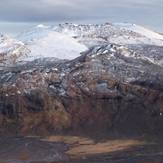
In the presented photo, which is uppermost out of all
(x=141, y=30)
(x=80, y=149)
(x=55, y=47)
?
(x=141, y=30)

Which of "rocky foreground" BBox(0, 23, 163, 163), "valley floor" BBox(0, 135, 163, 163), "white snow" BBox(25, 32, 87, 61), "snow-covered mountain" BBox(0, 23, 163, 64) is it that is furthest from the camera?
"snow-covered mountain" BBox(0, 23, 163, 64)

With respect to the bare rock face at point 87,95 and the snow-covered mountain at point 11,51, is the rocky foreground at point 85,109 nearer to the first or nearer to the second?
the bare rock face at point 87,95

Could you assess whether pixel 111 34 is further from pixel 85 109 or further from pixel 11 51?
pixel 85 109

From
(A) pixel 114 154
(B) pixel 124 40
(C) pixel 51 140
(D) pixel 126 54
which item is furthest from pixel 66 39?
(A) pixel 114 154

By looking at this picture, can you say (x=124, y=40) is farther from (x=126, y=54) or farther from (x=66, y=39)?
(x=126, y=54)

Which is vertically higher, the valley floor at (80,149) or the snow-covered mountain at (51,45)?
the snow-covered mountain at (51,45)

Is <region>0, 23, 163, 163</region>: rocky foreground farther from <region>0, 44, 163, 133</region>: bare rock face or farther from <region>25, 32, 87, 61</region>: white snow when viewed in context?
<region>25, 32, 87, 61</region>: white snow

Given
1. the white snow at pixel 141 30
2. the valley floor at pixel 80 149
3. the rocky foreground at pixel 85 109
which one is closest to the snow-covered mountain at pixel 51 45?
the rocky foreground at pixel 85 109

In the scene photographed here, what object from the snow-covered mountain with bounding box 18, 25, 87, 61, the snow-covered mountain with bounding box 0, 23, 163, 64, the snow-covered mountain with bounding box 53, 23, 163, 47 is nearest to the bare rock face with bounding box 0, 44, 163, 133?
the snow-covered mountain with bounding box 18, 25, 87, 61

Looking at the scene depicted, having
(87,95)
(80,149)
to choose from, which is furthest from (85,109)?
(80,149)
